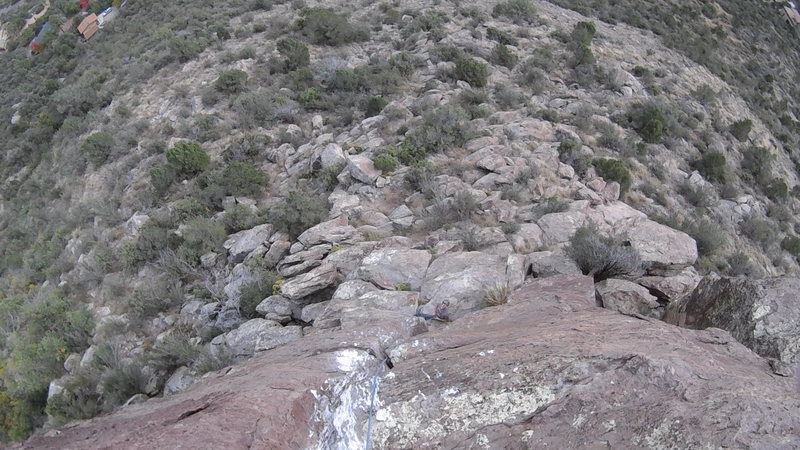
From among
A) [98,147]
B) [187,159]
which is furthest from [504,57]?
[98,147]

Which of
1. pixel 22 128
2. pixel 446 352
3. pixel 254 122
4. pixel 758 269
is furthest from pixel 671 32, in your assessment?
pixel 22 128

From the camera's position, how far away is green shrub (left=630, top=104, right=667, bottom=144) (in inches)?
547

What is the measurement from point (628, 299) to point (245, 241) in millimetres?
6634

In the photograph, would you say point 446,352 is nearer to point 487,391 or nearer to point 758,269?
point 487,391

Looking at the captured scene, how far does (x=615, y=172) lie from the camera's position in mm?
10961

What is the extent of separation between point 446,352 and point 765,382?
8.29ft

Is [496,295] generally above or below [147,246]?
above

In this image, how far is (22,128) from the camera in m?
21.2

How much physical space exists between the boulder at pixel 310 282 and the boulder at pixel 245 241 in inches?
72.3

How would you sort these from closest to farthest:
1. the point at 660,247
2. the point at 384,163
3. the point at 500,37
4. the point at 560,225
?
the point at 660,247 → the point at 560,225 → the point at 384,163 → the point at 500,37

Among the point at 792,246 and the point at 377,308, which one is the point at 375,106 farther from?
the point at 792,246

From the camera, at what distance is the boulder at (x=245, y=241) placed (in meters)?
8.97

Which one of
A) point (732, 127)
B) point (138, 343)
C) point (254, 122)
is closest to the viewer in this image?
point (138, 343)

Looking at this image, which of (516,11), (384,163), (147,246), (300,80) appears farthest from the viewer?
(516,11)
